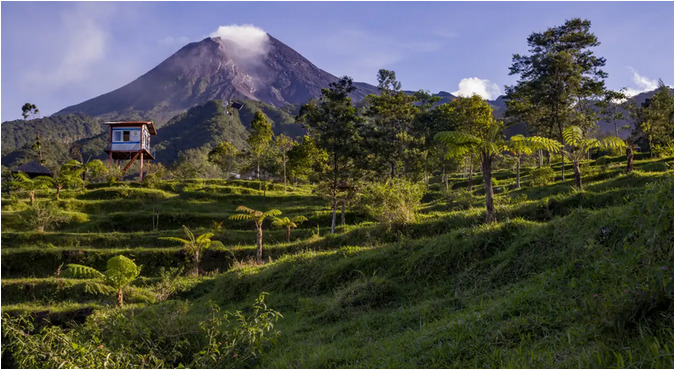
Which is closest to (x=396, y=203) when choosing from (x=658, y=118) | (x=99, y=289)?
(x=99, y=289)

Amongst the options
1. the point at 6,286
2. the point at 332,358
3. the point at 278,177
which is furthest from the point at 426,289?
the point at 278,177

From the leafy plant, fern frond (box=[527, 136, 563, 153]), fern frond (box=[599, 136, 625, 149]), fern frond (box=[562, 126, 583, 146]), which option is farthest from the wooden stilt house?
fern frond (box=[599, 136, 625, 149])

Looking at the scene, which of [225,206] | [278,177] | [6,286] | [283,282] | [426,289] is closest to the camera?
[426,289]

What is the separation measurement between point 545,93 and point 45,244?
28.7 metres

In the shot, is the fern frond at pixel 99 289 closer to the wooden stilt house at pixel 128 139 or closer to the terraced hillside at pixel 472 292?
the terraced hillside at pixel 472 292

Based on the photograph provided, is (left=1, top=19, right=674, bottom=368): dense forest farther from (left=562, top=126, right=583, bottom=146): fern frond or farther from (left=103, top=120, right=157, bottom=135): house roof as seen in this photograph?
(left=103, top=120, right=157, bottom=135): house roof

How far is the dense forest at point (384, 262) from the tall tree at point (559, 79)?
11 cm

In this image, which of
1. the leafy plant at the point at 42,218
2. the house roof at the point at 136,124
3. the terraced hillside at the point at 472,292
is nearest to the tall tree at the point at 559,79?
the terraced hillside at the point at 472,292

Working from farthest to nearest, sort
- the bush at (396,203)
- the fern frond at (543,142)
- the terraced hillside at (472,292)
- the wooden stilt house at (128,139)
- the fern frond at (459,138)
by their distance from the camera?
the wooden stilt house at (128,139) < the bush at (396,203) < the fern frond at (543,142) < the fern frond at (459,138) < the terraced hillside at (472,292)

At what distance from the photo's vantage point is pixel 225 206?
30.1m

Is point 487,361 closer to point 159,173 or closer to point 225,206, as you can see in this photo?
point 225,206

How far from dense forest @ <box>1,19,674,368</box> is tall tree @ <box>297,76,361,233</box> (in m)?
0.11

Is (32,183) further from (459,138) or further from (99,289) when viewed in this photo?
(459,138)

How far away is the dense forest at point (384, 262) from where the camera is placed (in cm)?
349
